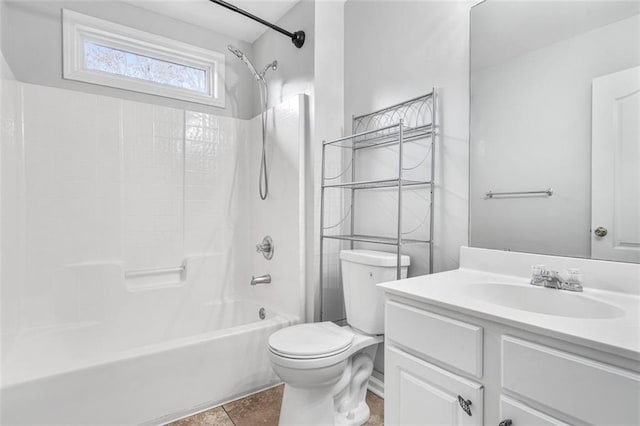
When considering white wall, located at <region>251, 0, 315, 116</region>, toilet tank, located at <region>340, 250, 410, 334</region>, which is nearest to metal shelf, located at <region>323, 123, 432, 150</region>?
white wall, located at <region>251, 0, 315, 116</region>

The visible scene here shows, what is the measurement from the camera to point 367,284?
1679 millimetres

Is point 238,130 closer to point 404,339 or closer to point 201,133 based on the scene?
point 201,133

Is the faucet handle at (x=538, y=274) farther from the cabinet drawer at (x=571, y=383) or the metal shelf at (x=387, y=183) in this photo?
the metal shelf at (x=387, y=183)

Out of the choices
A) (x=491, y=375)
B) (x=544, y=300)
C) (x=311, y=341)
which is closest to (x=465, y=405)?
(x=491, y=375)

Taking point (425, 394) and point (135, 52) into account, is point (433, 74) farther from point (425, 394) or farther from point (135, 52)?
point (135, 52)

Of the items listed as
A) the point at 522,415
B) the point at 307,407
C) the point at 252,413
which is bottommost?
the point at 252,413

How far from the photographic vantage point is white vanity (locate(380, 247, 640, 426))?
70 centimetres

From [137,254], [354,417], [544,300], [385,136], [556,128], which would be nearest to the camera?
[544,300]

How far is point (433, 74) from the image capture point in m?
1.66

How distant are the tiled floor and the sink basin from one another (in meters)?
0.92

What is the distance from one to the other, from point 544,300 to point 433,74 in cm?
116

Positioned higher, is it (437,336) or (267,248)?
(267,248)

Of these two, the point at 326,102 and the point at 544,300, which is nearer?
the point at 544,300

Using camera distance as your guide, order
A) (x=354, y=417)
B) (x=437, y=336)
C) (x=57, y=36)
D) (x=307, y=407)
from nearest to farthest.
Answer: (x=437, y=336), (x=307, y=407), (x=354, y=417), (x=57, y=36)
